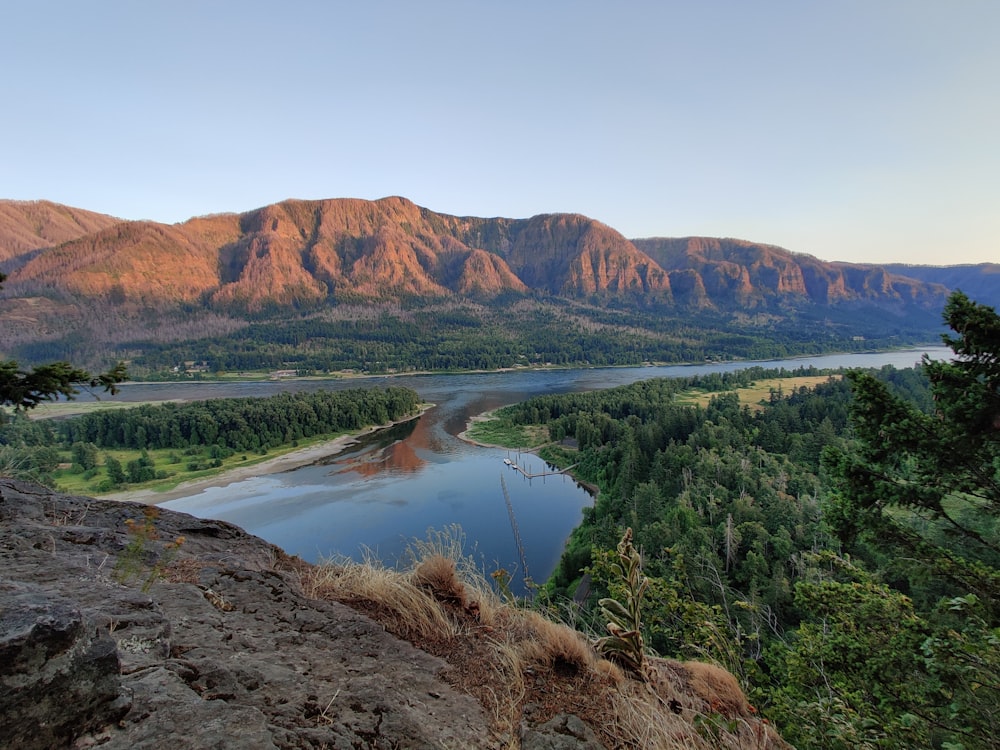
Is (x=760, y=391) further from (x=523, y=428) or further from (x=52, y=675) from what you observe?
(x=52, y=675)

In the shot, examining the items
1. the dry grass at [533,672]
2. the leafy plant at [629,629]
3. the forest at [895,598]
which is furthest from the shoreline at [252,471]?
the forest at [895,598]

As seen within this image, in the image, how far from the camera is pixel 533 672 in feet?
9.73

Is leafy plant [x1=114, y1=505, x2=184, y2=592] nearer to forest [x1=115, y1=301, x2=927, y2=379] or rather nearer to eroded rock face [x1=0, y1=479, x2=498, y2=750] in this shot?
eroded rock face [x1=0, y1=479, x2=498, y2=750]

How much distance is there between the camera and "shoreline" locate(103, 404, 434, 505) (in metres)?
33.9

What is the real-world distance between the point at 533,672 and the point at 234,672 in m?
1.75

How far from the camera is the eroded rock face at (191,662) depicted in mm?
1699

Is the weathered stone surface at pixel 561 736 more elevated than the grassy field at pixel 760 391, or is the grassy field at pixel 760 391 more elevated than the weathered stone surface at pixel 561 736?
the weathered stone surface at pixel 561 736

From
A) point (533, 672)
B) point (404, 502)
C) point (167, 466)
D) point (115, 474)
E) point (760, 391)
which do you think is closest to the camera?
point (533, 672)

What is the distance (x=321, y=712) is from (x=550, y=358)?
128416mm

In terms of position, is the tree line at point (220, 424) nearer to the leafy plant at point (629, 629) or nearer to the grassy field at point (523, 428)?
the grassy field at point (523, 428)

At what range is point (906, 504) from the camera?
16.6 feet

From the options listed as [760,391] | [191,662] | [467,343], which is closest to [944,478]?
[191,662]

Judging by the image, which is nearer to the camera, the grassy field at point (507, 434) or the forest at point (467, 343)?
the grassy field at point (507, 434)

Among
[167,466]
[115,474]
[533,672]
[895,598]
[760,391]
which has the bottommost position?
[167,466]
